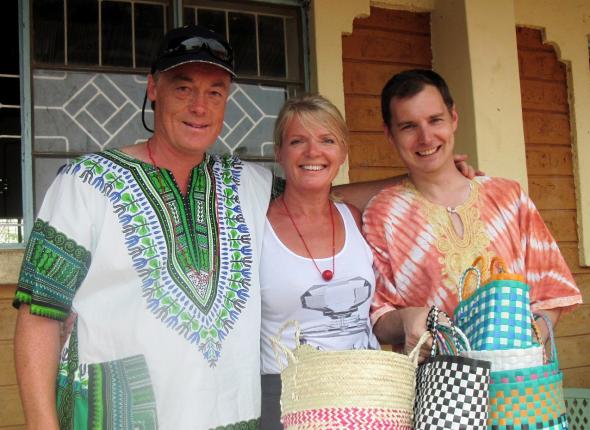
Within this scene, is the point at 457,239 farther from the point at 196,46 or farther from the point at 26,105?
the point at 26,105

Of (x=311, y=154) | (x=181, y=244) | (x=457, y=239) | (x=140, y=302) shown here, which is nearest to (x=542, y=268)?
(x=457, y=239)

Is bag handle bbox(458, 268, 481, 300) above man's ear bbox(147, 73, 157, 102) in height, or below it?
below

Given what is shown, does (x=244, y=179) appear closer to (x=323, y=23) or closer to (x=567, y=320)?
(x=323, y=23)

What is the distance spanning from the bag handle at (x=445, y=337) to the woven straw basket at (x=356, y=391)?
0.26 feet

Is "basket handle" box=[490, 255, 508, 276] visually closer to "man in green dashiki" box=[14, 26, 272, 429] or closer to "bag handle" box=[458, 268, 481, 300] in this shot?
"bag handle" box=[458, 268, 481, 300]

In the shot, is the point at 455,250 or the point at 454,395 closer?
the point at 454,395

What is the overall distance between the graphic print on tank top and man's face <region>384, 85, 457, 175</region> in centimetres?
44

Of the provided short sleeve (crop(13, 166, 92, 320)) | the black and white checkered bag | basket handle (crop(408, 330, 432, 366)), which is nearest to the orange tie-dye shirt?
basket handle (crop(408, 330, 432, 366))

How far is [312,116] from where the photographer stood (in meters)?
2.01

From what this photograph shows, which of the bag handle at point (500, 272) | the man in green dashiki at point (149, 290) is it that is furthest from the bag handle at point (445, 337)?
the man in green dashiki at point (149, 290)

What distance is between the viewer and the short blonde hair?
2.01m

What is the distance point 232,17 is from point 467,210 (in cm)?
217

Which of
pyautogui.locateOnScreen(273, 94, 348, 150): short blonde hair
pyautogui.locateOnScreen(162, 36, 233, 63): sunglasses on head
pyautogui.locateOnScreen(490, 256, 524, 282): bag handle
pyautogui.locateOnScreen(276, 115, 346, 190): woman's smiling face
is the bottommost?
pyautogui.locateOnScreen(490, 256, 524, 282): bag handle

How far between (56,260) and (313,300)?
0.73 meters
